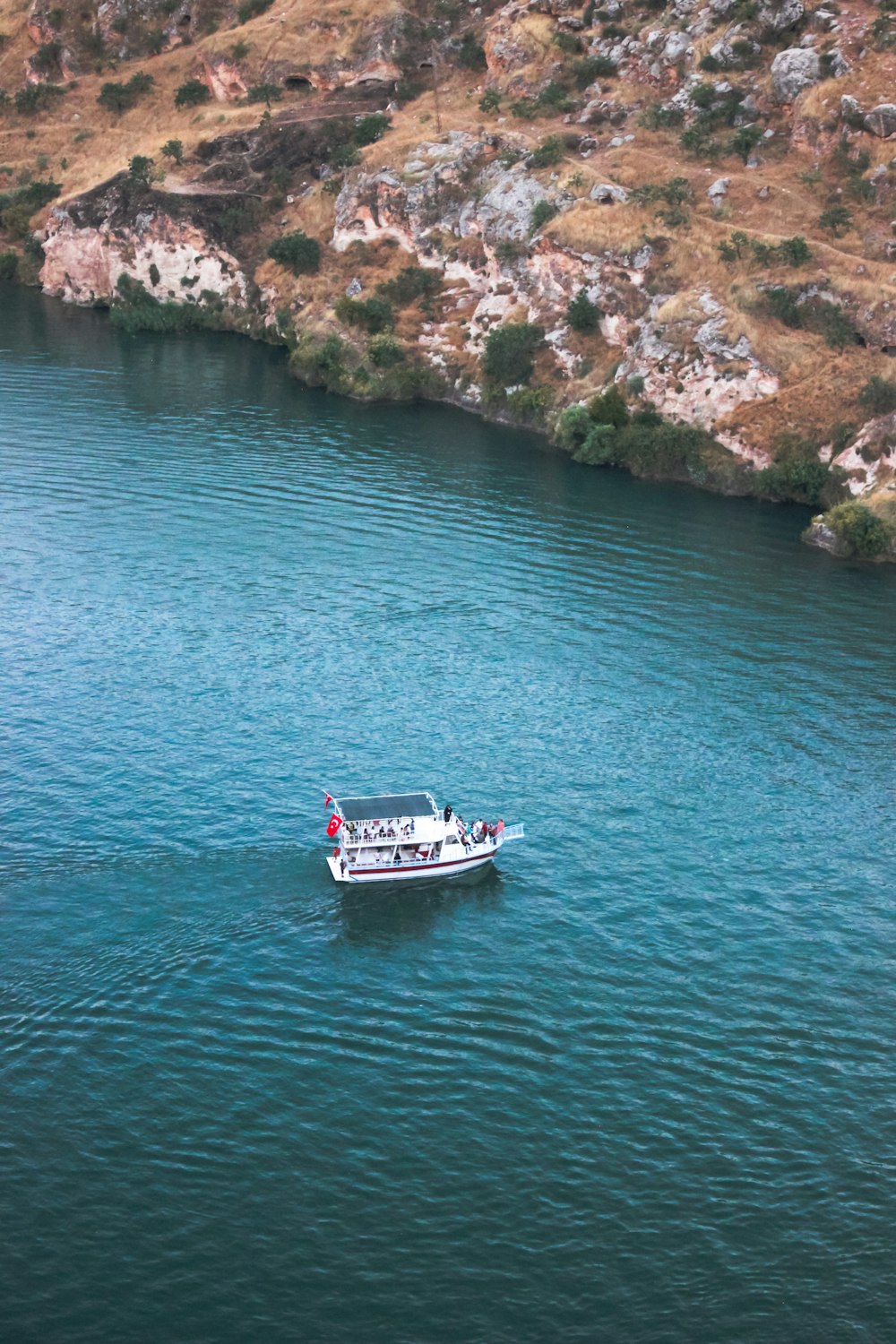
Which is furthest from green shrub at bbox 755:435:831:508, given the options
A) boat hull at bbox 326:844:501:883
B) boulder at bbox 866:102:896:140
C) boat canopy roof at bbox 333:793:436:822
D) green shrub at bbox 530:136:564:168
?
boat hull at bbox 326:844:501:883

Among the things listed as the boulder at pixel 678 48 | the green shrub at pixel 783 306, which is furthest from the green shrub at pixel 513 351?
the boulder at pixel 678 48

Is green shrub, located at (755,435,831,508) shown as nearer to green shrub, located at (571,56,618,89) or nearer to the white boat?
the white boat

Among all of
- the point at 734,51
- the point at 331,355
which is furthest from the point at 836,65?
the point at 331,355

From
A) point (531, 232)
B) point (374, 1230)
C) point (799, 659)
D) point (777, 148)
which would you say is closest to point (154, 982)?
point (374, 1230)

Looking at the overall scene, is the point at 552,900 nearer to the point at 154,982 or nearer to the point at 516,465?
the point at 154,982

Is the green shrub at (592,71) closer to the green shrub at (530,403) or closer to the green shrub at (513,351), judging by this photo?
the green shrub at (513,351)

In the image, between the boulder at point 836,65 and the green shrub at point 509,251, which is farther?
the green shrub at point 509,251

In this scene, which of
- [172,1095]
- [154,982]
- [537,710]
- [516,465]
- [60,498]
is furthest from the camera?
[516,465]

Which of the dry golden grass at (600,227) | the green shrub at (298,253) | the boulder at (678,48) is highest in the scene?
the boulder at (678,48)
